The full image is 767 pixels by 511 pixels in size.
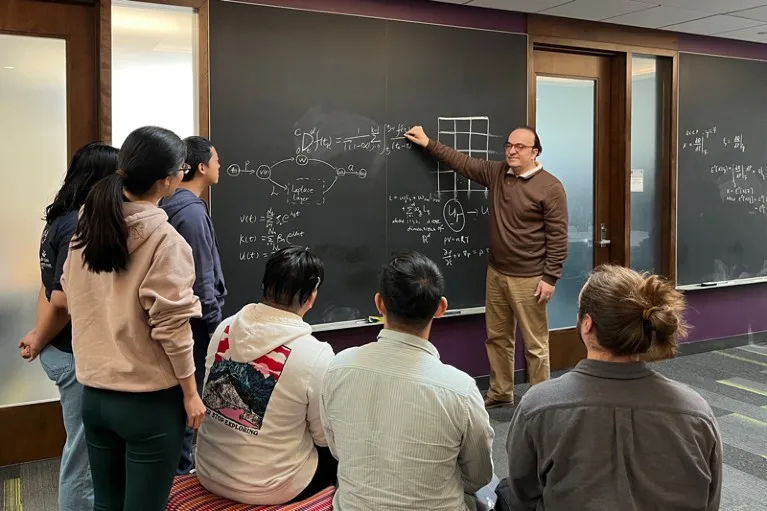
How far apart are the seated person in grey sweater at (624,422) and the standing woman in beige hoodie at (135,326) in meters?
0.87

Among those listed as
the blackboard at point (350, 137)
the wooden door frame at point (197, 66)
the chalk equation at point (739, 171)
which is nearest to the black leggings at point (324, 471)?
the blackboard at point (350, 137)

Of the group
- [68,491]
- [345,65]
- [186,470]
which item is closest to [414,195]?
[345,65]

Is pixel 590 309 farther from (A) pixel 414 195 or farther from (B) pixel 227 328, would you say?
(A) pixel 414 195

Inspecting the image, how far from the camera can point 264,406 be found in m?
1.68

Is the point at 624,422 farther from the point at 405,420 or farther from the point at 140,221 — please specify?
the point at 140,221

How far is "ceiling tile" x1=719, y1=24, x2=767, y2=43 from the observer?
4.57 metres

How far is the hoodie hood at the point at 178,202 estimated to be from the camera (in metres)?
2.41

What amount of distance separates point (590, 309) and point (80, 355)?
4.10 ft

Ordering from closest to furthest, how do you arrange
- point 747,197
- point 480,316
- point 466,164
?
point 466,164 < point 480,316 < point 747,197

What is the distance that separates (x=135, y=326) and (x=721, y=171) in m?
4.73

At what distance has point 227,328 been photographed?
1.80 metres

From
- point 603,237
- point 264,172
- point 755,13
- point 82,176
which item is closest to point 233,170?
point 264,172

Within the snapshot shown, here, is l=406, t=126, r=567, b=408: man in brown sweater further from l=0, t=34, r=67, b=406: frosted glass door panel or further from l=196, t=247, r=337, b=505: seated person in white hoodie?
l=196, t=247, r=337, b=505: seated person in white hoodie

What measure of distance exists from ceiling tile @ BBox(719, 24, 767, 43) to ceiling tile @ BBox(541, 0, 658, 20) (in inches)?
46.1
